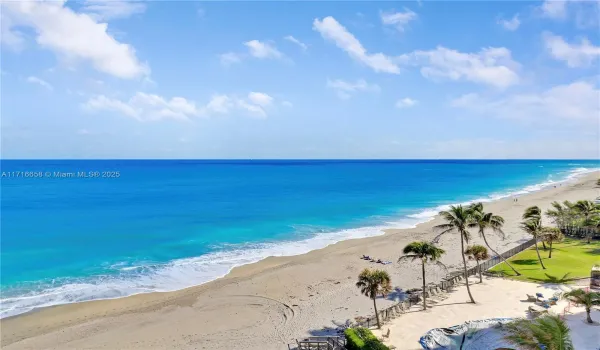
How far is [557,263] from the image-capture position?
1173 inches

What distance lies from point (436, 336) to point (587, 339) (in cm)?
612

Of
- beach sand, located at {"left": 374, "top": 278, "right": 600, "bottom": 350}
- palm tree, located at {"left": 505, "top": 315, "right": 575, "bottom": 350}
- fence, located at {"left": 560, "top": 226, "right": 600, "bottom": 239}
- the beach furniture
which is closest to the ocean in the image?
beach sand, located at {"left": 374, "top": 278, "right": 600, "bottom": 350}

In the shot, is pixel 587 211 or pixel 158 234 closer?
pixel 587 211

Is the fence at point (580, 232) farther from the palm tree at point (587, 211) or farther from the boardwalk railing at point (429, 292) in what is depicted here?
the boardwalk railing at point (429, 292)

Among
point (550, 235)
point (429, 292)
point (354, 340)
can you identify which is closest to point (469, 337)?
point (354, 340)

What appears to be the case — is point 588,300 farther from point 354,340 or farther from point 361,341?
point 354,340

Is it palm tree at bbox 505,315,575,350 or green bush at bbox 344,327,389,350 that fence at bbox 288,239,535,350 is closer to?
green bush at bbox 344,327,389,350

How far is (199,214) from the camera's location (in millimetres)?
62625

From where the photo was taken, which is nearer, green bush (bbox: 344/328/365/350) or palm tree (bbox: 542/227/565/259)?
green bush (bbox: 344/328/365/350)

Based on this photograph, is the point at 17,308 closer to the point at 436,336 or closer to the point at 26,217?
the point at 436,336

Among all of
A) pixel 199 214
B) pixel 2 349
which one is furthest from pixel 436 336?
pixel 199 214

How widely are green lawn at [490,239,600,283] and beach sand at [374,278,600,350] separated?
175cm

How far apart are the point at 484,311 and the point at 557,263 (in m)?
12.1

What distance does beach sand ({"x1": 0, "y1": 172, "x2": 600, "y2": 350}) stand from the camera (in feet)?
71.5
